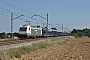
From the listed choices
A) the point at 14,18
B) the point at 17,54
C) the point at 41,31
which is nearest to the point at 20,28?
the point at 14,18

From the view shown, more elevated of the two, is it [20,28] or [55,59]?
[20,28]

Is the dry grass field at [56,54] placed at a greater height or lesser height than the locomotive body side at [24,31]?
lesser

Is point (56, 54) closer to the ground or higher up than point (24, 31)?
closer to the ground

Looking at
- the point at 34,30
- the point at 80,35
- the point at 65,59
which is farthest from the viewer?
the point at 80,35

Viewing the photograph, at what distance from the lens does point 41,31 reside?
74.9 m

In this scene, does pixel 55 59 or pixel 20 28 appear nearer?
pixel 55 59

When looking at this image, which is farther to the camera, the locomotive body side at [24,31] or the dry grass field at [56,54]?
the locomotive body side at [24,31]

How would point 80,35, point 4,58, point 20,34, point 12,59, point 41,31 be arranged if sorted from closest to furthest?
point 4,58, point 12,59, point 20,34, point 41,31, point 80,35

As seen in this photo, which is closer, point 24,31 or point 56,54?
point 56,54

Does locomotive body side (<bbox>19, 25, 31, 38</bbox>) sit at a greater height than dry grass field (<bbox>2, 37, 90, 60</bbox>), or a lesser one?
greater

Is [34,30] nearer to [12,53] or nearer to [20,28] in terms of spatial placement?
[20,28]

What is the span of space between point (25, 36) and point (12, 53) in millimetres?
41670

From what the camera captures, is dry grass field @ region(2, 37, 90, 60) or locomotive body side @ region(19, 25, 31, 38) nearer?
dry grass field @ region(2, 37, 90, 60)

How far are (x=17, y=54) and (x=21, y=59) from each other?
129 centimetres
